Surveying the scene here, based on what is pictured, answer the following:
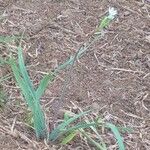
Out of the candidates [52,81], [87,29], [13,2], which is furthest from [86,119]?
[13,2]

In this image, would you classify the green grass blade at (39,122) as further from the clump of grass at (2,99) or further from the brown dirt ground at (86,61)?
the clump of grass at (2,99)

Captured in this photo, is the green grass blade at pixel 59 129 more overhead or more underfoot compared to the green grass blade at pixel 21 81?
more underfoot

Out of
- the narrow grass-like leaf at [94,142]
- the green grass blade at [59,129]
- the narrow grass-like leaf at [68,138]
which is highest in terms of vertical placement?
the green grass blade at [59,129]

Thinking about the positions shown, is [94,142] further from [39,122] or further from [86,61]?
[86,61]

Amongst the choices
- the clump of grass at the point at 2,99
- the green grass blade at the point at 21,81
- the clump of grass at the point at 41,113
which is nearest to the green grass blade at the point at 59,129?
the clump of grass at the point at 41,113

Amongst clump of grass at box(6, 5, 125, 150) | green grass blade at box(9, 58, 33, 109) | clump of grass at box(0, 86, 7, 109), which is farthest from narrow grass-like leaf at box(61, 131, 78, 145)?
clump of grass at box(0, 86, 7, 109)

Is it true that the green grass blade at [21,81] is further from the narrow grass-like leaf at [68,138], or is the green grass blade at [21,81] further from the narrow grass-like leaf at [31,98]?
the narrow grass-like leaf at [68,138]

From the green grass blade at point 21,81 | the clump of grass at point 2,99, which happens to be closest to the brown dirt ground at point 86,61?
the clump of grass at point 2,99

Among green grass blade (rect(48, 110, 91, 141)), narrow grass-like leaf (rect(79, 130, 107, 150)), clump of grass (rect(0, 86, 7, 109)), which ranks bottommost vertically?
narrow grass-like leaf (rect(79, 130, 107, 150))

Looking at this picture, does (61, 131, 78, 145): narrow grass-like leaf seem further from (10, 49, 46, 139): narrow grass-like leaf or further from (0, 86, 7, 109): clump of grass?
(0, 86, 7, 109): clump of grass

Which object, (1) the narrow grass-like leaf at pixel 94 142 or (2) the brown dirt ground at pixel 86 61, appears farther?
(2) the brown dirt ground at pixel 86 61
